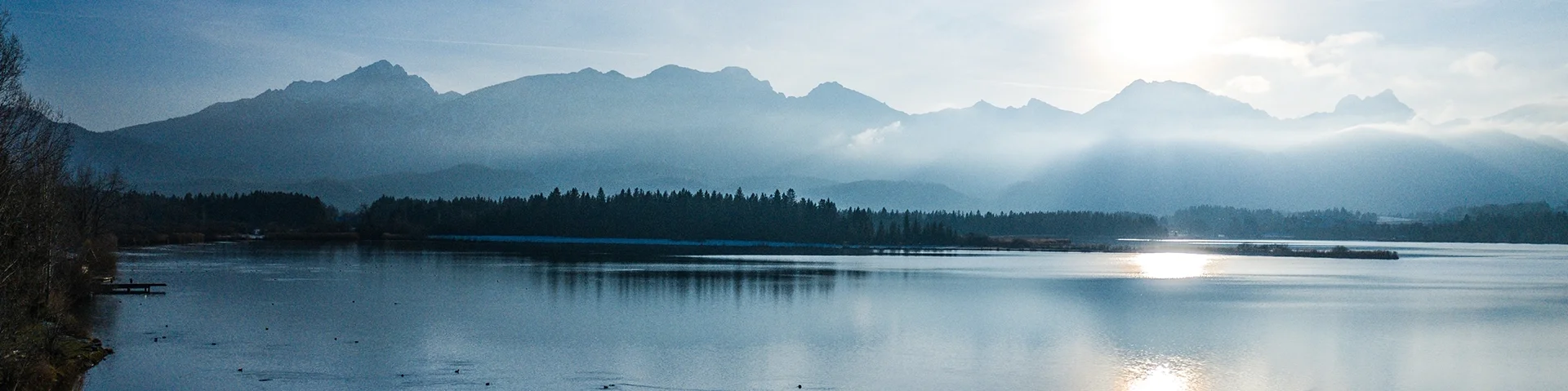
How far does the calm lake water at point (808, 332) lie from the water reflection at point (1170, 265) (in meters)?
9.23

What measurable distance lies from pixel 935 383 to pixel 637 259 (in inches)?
2273

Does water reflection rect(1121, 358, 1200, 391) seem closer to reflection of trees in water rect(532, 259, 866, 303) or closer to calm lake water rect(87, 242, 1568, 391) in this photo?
calm lake water rect(87, 242, 1568, 391)

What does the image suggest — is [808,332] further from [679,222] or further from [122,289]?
[679,222]

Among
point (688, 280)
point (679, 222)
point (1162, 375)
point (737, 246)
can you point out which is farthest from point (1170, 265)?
point (679, 222)

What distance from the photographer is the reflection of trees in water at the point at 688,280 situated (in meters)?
43.6

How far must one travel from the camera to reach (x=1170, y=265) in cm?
8306

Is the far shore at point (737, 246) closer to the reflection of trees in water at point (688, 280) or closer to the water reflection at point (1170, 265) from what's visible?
the water reflection at point (1170, 265)

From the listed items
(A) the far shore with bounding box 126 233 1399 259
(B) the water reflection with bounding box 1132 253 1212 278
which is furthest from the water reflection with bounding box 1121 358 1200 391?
(A) the far shore with bounding box 126 233 1399 259

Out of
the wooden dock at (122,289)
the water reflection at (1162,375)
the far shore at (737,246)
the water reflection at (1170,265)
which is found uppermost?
the far shore at (737,246)

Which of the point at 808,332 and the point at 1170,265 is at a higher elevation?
the point at 1170,265

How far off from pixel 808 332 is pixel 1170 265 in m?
59.0

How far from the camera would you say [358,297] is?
130ft

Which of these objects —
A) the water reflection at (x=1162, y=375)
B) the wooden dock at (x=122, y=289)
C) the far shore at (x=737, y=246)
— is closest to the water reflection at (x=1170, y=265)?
the far shore at (x=737, y=246)

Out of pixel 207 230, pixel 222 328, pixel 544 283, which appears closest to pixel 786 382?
pixel 222 328
